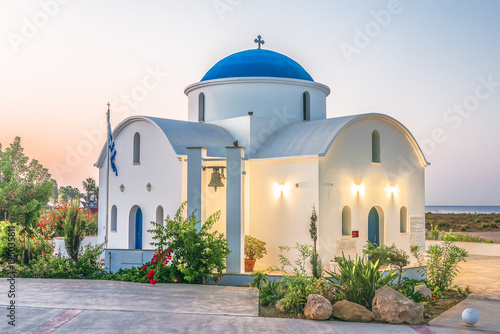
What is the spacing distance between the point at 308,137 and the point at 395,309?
865 cm

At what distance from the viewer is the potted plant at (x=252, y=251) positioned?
15.9 metres

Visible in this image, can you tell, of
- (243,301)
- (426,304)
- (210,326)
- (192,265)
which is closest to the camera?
(210,326)

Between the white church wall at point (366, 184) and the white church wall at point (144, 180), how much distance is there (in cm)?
503

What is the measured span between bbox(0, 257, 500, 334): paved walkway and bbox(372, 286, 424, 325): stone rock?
0.27m

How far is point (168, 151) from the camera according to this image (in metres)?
17.2

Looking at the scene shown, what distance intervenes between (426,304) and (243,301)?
422 centimetres

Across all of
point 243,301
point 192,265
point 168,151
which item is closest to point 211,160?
point 168,151

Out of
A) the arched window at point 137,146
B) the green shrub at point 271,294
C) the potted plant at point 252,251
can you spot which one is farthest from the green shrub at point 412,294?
the arched window at point 137,146

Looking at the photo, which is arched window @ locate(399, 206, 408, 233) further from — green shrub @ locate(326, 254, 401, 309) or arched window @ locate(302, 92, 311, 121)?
green shrub @ locate(326, 254, 401, 309)

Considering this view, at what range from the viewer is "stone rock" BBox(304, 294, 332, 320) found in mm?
9148

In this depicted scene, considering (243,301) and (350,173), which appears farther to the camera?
(350,173)

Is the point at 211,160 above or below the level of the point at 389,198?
above

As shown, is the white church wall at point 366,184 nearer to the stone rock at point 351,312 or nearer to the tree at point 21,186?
the stone rock at point 351,312

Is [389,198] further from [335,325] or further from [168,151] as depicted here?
[335,325]
